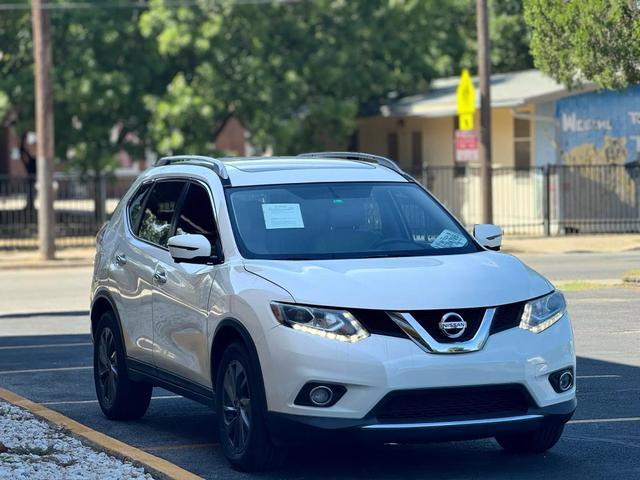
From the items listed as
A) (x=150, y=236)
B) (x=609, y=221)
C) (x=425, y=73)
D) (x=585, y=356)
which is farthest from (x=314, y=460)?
(x=425, y=73)

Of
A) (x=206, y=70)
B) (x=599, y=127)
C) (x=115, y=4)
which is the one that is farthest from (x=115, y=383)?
(x=115, y=4)

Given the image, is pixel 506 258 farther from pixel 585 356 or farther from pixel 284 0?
pixel 284 0

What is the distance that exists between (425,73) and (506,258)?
3261 cm

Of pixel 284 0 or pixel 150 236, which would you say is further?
pixel 284 0

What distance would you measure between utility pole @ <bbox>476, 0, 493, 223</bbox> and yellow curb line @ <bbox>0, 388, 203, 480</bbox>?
20853 millimetres

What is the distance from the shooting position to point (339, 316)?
7480 mm

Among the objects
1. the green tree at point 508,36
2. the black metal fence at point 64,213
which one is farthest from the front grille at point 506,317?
the green tree at point 508,36

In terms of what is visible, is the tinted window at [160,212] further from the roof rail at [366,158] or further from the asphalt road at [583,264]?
the asphalt road at [583,264]

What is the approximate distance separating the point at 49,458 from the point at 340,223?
2.21m

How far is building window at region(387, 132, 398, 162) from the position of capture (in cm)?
4087

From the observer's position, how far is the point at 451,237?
347 inches

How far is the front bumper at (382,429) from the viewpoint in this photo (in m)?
7.45

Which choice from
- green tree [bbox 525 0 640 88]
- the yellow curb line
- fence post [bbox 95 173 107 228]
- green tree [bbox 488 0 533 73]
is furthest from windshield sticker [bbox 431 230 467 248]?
green tree [bbox 488 0 533 73]

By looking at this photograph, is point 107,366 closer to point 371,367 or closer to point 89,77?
point 371,367
